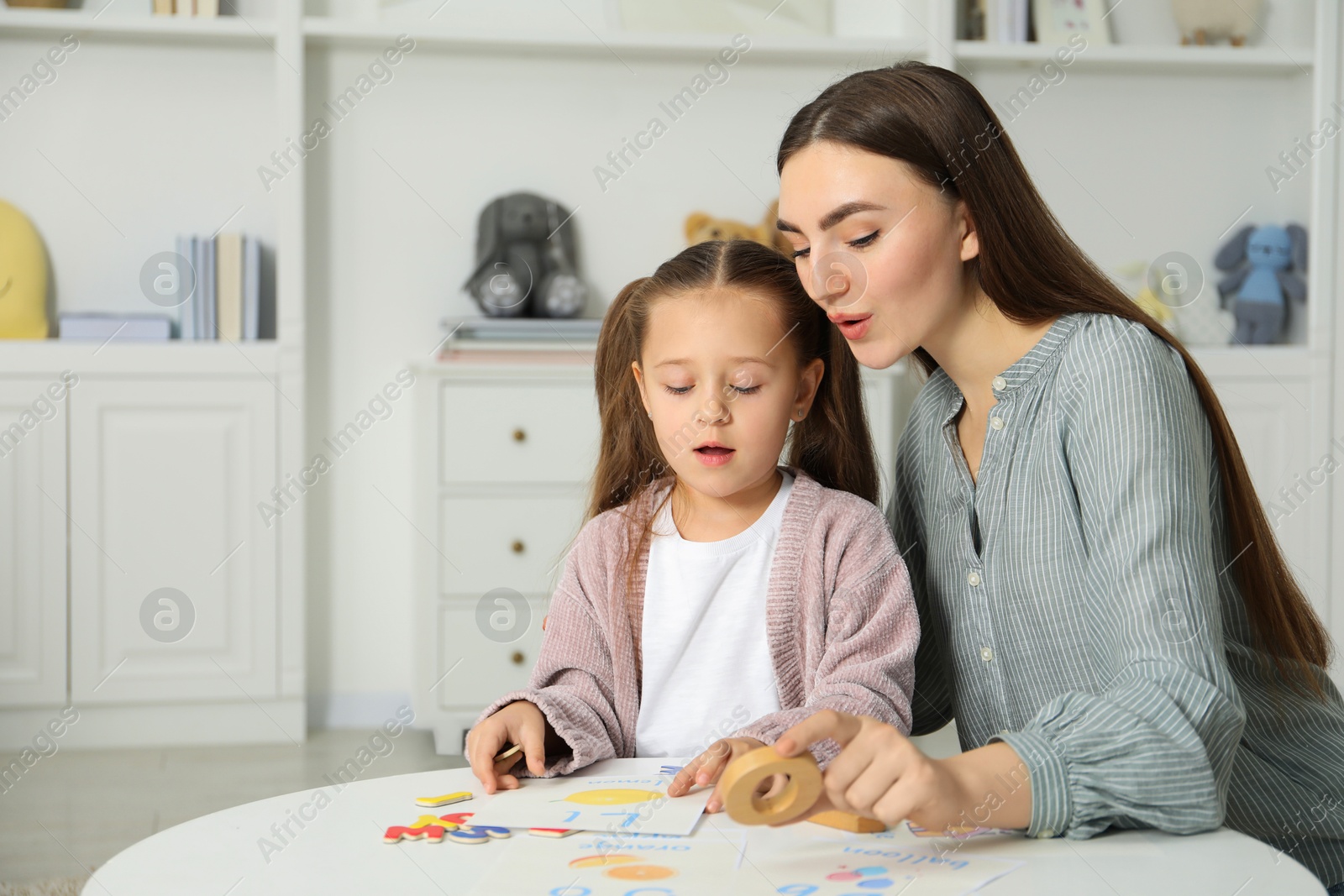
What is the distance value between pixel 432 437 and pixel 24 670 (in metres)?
1.13

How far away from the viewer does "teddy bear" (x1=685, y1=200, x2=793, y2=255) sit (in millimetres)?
3061

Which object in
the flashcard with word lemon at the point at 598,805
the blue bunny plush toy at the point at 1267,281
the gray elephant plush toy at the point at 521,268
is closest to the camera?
the flashcard with word lemon at the point at 598,805

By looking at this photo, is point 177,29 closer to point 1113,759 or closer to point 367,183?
point 367,183

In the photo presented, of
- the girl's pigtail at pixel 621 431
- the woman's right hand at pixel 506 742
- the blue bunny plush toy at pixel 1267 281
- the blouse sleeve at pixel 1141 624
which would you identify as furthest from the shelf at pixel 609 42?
the woman's right hand at pixel 506 742

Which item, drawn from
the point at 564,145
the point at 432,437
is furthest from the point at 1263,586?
the point at 564,145

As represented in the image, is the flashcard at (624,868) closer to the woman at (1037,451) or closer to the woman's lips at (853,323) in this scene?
the woman at (1037,451)

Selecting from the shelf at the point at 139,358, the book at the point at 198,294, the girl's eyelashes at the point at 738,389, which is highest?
the book at the point at 198,294

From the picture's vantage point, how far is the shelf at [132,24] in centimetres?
283

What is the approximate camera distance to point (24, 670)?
2.79 metres

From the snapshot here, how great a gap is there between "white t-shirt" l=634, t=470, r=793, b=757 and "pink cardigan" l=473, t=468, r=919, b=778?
0.01 metres

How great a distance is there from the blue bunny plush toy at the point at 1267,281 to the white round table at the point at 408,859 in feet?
9.03

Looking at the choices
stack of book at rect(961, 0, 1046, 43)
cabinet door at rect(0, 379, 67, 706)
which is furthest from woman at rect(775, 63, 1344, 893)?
cabinet door at rect(0, 379, 67, 706)

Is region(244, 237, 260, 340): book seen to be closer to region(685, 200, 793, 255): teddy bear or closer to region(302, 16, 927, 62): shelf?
region(302, 16, 927, 62): shelf

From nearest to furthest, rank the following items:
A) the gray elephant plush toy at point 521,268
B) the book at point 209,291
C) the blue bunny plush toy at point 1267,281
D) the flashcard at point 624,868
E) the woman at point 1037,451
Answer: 1. the flashcard at point 624,868
2. the woman at point 1037,451
3. the book at point 209,291
4. the gray elephant plush toy at point 521,268
5. the blue bunny plush toy at point 1267,281
